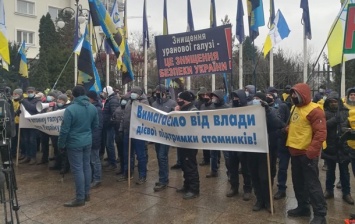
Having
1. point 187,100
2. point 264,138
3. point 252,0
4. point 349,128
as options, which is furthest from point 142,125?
point 252,0

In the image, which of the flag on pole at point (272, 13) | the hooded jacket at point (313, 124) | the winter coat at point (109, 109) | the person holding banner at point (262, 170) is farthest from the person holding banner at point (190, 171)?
the flag on pole at point (272, 13)

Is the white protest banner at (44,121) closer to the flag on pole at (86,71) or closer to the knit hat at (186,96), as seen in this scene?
the flag on pole at (86,71)

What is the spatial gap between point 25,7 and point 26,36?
3.00m

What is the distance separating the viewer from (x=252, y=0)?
467 inches

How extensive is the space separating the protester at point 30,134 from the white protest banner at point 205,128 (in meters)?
3.46

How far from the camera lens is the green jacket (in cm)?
558

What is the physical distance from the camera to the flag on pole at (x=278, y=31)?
40.7 ft

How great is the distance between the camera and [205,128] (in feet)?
18.9

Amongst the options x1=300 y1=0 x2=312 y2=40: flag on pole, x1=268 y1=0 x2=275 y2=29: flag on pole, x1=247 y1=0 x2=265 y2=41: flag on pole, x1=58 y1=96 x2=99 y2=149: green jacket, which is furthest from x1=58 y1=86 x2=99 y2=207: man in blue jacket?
x1=300 y1=0 x2=312 y2=40: flag on pole

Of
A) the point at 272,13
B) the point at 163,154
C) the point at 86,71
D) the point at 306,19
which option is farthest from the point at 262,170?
the point at 272,13

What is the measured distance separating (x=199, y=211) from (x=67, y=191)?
2701 millimetres

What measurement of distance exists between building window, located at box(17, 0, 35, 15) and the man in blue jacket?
34348 mm

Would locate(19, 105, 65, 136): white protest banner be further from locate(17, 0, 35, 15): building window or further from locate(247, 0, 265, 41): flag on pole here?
locate(17, 0, 35, 15): building window

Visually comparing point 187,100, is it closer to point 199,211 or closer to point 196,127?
point 196,127
